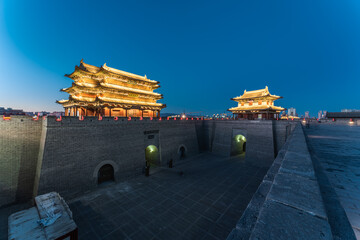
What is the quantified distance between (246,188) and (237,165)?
5.33m

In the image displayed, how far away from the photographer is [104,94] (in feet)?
53.7

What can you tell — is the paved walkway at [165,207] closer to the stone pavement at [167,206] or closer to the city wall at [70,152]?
the stone pavement at [167,206]

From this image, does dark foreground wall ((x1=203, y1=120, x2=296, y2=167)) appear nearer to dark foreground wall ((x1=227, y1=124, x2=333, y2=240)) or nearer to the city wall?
the city wall

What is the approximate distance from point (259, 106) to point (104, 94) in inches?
893

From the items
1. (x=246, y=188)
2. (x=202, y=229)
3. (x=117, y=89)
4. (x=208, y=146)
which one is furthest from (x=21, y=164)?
(x=208, y=146)

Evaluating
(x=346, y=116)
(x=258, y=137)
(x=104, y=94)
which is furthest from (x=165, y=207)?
(x=346, y=116)

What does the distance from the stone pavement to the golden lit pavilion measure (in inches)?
536

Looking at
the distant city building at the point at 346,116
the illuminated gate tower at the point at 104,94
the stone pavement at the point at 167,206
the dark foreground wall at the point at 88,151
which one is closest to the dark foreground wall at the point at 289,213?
the stone pavement at the point at 167,206

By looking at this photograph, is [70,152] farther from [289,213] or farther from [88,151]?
[289,213]

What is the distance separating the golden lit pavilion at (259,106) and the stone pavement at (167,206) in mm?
13608

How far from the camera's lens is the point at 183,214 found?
757 cm

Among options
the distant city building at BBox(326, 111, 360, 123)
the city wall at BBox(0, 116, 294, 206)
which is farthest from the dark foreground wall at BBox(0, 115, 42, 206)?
the distant city building at BBox(326, 111, 360, 123)

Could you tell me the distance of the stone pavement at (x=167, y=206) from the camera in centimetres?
655

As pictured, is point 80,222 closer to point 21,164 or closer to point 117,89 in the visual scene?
point 21,164
